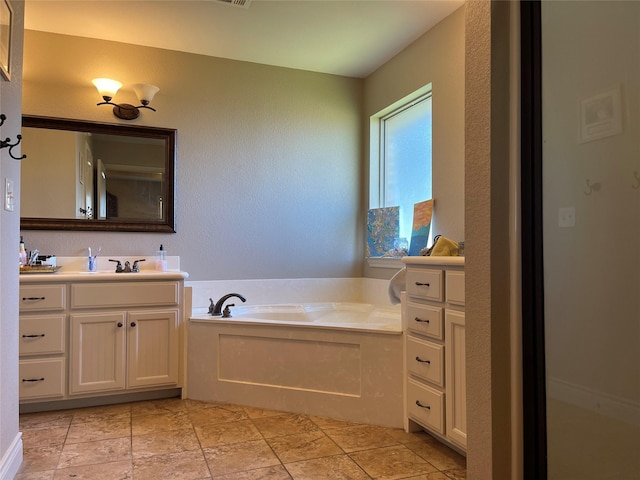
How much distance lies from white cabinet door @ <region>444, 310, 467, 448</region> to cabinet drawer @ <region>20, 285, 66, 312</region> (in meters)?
2.15

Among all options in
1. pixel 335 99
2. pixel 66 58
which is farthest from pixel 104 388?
pixel 335 99

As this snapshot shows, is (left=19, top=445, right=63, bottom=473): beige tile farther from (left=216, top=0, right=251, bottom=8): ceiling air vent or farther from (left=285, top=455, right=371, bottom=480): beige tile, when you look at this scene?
(left=216, top=0, right=251, bottom=8): ceiling air vent

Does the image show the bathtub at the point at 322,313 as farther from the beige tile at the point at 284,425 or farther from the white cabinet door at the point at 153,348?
the beige tile at the point at 284,425

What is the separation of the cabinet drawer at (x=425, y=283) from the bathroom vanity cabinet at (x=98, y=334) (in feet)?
4.77

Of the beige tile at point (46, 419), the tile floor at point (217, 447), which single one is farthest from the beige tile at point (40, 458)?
the beige tile at point (46, 419)

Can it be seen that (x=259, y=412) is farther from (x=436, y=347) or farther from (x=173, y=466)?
(x=436, y=347)

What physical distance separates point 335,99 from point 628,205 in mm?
3003

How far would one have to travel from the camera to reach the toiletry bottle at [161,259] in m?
3.19

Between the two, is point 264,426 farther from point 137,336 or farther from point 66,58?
point 66,58

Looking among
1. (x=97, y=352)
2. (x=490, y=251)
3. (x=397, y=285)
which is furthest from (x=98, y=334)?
(x=490, y=251)

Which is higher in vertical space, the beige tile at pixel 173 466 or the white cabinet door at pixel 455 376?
the white cabinet door at pixel 455 376

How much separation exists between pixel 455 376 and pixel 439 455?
1.32ft

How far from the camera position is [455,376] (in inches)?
79.2

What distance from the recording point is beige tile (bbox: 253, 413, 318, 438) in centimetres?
236
